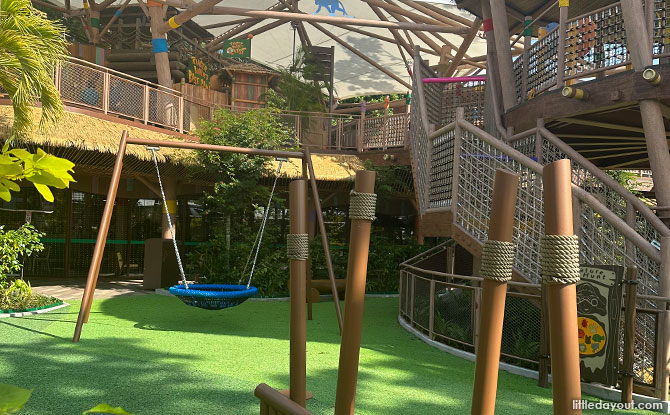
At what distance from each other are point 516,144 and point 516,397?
5.48 meters

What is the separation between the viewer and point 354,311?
2.14 meters

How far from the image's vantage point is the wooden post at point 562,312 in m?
1.31

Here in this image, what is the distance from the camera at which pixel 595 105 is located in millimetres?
7773

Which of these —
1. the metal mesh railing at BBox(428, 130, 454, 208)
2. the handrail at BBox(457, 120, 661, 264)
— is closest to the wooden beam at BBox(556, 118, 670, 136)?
the metal mesh railing at BBox(428, 130, 454, 208)

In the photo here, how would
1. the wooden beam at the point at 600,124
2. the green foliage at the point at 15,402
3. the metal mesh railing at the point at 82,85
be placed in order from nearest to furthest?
the green foliage at the point at 15,402, the wooden beam at the point at 600,124, the metal mesh railing at the point at 82,85

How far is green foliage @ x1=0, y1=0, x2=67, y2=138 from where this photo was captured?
289 inches

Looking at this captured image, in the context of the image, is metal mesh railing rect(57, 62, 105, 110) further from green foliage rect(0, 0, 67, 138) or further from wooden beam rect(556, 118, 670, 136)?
wooden beam rect(556, 118, 670, 136)

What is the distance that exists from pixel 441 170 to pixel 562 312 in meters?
6.95

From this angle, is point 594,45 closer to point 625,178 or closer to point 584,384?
point 584,384

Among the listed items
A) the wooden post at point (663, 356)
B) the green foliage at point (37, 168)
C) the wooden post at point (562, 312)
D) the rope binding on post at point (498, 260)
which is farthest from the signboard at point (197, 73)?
the wooden post at point (562, 312)

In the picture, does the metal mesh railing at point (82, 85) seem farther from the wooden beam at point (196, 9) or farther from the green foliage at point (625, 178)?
the green foliage at point (625, 178)

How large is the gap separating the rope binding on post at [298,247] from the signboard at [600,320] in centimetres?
404

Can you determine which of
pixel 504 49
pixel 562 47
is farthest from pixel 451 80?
pixel 562 47

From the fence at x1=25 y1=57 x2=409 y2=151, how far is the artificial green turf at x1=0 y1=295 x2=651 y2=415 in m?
5.20
